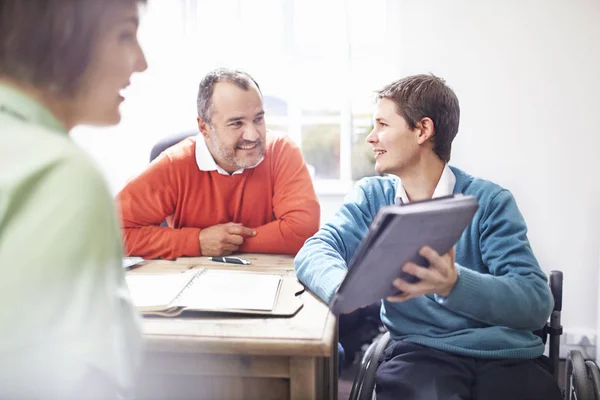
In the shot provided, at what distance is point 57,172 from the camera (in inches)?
18.5

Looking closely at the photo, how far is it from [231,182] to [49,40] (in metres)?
1.21

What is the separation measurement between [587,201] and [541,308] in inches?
67.3

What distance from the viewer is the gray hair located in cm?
170

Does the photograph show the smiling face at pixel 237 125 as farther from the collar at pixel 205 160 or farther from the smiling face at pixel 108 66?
the smiling face at pixel 108 66

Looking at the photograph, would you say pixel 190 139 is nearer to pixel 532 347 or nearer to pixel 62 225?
pixel 532 347

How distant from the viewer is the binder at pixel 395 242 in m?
0.80

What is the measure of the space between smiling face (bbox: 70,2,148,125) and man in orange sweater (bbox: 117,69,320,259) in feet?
3.14

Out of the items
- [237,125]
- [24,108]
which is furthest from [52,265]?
[237,125]

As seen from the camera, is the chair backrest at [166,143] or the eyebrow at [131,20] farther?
the chair backrest at [166,143]

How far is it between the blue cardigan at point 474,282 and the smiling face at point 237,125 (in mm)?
437

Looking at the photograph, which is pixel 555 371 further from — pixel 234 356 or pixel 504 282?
pixel 234 356

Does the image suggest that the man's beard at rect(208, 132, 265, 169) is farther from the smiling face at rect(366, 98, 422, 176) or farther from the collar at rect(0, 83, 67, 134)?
the collar at rect(0, 83, 67, 134)

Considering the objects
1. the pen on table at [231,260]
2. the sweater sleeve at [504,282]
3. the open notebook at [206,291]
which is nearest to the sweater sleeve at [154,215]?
the pen on table at [231,260]

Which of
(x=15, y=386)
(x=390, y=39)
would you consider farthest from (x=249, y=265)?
(x=390, y=39)
